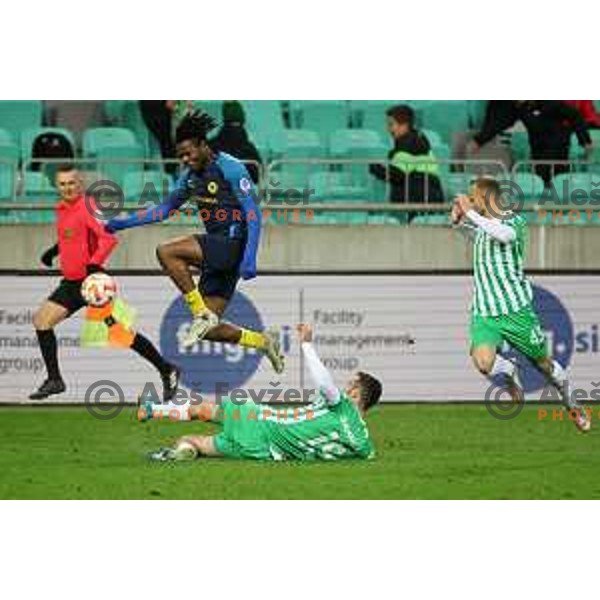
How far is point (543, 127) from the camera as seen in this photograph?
1461cm

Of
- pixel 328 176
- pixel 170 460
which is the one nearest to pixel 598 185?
pixel 328 176

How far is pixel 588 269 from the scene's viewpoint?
13805 millimetres

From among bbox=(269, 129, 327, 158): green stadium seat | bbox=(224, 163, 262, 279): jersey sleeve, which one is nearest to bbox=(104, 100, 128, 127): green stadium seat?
bbox=(269, 129, 327, 158): green stadium seat

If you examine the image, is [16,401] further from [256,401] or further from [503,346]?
[503,346]

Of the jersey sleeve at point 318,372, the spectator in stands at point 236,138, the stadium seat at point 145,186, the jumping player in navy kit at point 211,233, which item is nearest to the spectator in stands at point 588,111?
the spectator in stands at point 236,138

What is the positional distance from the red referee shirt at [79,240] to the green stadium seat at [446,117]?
3.01 m

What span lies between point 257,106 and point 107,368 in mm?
2224

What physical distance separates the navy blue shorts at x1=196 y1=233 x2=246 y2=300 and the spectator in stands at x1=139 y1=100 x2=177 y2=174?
189cm

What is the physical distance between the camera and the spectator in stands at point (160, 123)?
1407cm

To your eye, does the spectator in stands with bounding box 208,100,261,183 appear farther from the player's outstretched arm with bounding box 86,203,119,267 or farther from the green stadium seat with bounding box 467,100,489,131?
the green stadium seat with bounding box 467,100,489,131

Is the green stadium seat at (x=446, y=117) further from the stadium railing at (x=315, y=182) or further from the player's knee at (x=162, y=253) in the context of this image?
the player's knee at (x=162, y=253)

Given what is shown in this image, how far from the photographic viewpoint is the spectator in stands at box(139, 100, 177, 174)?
14.1m

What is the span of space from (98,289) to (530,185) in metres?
2.87

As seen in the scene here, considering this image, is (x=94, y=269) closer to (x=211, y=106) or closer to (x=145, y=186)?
(x=145, y=186)
